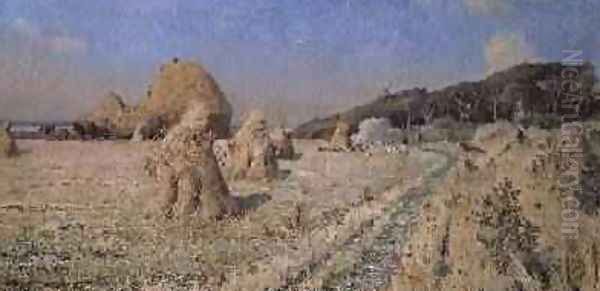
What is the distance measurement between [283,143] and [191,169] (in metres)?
0.50

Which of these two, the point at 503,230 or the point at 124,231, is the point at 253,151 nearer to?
the point at 124,231

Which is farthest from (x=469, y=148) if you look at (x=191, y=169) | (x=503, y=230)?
(x=191, y=169)

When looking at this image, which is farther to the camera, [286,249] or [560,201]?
[560,201]

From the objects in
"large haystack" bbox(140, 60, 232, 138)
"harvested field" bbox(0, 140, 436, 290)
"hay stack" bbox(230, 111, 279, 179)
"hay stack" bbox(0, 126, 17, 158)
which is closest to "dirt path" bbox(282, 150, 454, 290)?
"harvested field" bbox(0, 140, 436, 290)

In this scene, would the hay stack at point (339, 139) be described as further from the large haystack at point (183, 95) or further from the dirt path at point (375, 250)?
the large haystack at point (183, 95)

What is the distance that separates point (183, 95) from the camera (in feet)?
13.8

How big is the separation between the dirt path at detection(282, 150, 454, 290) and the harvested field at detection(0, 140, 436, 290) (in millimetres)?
58

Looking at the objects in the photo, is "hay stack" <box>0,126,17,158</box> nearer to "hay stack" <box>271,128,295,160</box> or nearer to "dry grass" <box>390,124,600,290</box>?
"hay stack" <box>271,128,295,160</box>

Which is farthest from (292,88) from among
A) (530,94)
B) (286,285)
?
(530,94)

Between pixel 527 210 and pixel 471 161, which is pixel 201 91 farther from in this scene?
pixel 527 210

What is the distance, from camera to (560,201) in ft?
15.6

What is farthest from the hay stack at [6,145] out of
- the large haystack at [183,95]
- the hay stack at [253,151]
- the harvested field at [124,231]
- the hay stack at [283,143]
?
the hay stack at [283,143]

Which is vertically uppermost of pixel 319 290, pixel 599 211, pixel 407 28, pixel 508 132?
→ pixel 407 28

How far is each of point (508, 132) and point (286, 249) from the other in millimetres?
1388
